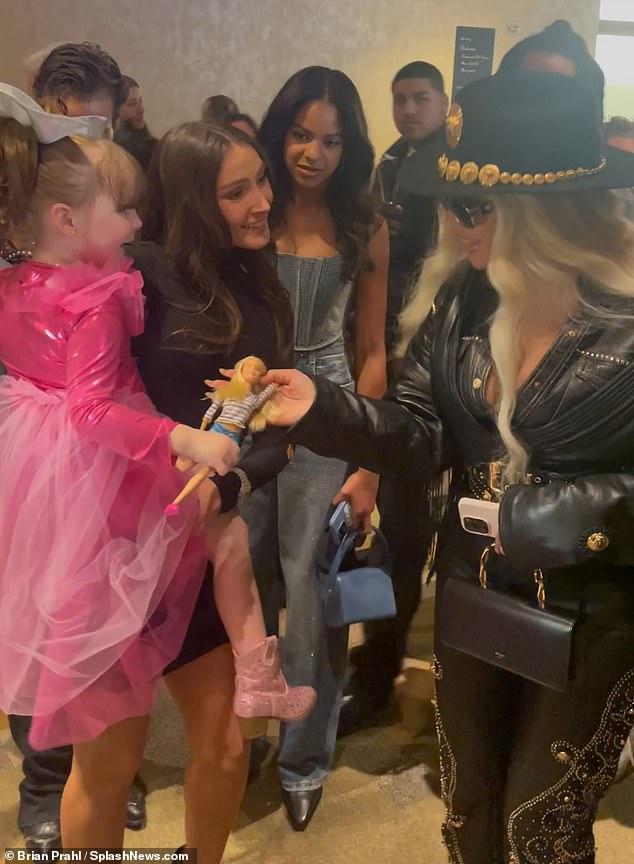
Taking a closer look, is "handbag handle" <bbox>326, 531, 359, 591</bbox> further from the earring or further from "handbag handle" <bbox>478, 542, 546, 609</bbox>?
the earring

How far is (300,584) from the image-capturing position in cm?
155

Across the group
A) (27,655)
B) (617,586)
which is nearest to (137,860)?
(27,655)

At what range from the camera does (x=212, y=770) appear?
1305mm

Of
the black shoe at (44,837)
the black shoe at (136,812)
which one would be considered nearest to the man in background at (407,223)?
the black shoe at (136,812)

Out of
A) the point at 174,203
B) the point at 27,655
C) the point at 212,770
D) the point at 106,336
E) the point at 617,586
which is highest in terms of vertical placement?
the point at 174,203

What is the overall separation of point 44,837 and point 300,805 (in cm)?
48

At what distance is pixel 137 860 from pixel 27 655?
62 cm

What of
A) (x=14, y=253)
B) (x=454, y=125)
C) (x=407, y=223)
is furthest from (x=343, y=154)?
(x=14, y=253)

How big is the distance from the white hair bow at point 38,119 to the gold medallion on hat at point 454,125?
1.55 ft

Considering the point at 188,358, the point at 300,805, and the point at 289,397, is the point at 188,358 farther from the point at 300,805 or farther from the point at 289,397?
the point at 300,805

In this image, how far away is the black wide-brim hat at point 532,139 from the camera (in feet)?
3.43

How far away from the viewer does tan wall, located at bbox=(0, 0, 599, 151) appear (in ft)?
4.25

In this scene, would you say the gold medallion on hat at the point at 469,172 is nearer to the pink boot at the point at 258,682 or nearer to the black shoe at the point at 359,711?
the pink boot at the point at 258,682

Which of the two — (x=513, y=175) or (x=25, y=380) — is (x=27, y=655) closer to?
(x=25, y=380)
